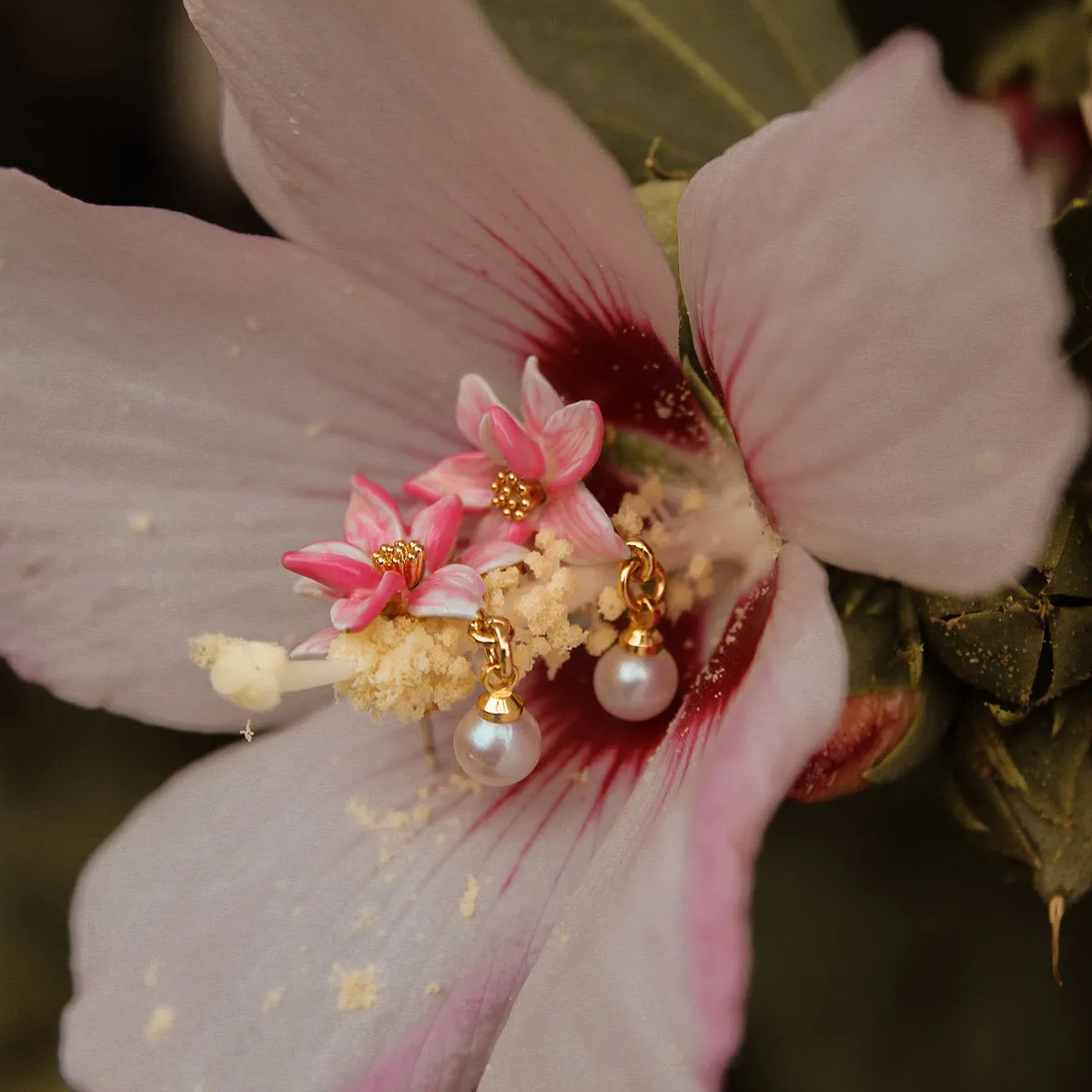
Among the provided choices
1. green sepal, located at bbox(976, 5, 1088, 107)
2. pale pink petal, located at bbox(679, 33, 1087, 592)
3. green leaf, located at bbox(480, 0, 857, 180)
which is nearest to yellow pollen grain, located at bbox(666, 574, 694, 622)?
pale pink petal, located at bbox(679, 33, 1087, 592)

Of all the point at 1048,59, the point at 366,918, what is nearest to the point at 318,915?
the point at 366,918

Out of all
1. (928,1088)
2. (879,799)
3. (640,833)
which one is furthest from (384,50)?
(928,1088)

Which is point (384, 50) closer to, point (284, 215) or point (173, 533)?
point (284, 215)

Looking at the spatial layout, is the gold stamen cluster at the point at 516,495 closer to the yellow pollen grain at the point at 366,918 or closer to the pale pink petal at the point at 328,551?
the pale pink petal at the point at 328,551

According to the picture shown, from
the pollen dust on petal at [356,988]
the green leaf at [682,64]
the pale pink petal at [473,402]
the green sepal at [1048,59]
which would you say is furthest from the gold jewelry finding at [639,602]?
the green sepal at [1048,59]

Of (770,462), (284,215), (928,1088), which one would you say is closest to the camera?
(770,462)

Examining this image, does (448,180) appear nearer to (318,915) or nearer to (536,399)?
(536,399)
